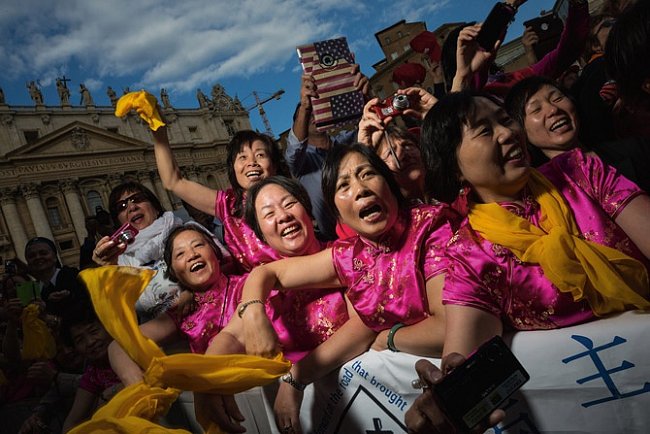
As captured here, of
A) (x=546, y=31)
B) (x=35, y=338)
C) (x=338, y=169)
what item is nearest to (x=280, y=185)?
(x=338, y=169)

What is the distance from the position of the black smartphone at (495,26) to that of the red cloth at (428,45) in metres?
1.03

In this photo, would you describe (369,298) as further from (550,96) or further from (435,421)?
(550,96)

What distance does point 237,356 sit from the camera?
4.93 ft

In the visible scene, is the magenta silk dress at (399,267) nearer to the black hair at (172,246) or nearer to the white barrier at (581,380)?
the white barrier at (581,380)

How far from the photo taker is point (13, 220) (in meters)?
24.2

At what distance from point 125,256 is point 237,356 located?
177 centimetres

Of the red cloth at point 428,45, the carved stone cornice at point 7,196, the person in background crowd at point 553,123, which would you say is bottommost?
the person in background crowd at point 553,123

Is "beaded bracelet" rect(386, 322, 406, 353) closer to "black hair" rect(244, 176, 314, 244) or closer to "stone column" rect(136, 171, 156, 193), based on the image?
"black hair" rect(244, 176, 314, 244)

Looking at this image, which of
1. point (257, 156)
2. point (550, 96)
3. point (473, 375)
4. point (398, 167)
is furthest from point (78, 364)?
point (550, 96)

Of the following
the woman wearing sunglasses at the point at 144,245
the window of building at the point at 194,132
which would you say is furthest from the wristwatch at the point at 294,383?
the window of building at the point at 194,132

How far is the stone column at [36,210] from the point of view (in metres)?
25.0

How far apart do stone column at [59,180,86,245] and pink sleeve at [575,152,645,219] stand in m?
31.5

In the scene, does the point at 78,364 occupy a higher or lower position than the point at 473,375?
higher

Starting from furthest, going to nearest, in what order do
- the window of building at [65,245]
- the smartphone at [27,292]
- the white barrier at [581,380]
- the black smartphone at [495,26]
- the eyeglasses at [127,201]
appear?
the window of building at [65,245] < the smartphone at [27,292] < the eyeglasses at [127,201] < the black smartphone at [495,26] < the white barrier at [581,380]
